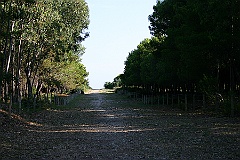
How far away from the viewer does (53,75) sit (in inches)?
1726

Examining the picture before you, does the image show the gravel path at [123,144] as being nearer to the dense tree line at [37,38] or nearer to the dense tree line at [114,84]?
the dense tree line at [37,38]

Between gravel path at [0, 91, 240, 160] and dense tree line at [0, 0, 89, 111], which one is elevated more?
dense tree line at [0, 0, 89, 111]

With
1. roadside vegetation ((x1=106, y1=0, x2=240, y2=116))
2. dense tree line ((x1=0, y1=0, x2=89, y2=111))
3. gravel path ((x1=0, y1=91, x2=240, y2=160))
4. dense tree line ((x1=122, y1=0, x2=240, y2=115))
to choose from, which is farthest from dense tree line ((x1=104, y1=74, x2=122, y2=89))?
gravel path ((x1=0, y1=91, x2=240, y2=160))

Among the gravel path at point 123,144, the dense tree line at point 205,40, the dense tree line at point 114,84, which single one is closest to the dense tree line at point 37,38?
the gravel path at point 123,144

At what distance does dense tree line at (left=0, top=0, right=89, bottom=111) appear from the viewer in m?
24.1

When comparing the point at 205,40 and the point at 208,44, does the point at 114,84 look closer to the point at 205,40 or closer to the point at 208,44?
the point at 205,40

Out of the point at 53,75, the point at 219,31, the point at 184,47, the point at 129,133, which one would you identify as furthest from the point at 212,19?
the point at 53,75

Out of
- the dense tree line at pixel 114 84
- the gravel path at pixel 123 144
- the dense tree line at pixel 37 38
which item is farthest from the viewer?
the dense tree line at pixel 114 84

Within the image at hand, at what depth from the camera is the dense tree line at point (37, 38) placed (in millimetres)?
24072

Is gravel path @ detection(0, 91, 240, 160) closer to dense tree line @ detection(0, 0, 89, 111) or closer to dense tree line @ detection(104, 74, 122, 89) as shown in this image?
dense tree line @ detection(0, 0, 89, 111)

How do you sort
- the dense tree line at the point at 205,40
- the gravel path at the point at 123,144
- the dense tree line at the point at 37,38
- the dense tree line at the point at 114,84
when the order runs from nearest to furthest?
the gravel path at the point at 123,144
the dense tree line at the point at 205,40
the dense tree line at the point at 37,38
the dense tree line at the point at 114,84

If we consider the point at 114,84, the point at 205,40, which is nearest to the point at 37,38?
the point at 205,40

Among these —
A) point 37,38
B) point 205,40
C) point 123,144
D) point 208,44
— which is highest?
point 37,38

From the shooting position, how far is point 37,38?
2964 centimetres
